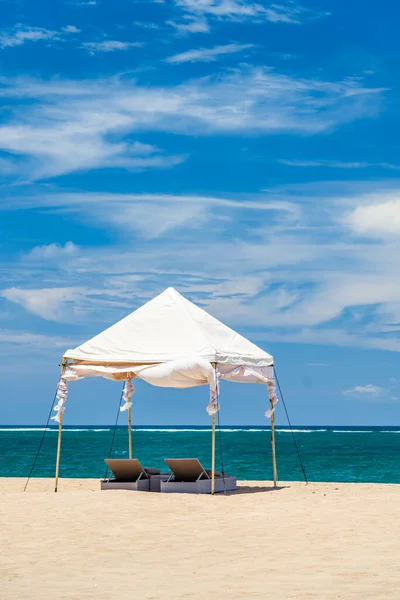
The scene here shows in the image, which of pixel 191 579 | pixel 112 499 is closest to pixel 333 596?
pixel 191 579

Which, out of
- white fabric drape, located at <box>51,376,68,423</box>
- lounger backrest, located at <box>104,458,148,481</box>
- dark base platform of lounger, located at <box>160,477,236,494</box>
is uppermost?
white fabric drape, located at <box>51,376,68,423</box>

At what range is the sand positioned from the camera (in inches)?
291

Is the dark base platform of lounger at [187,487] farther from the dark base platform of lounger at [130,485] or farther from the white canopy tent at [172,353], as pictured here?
the white canopy tent at [172,353]

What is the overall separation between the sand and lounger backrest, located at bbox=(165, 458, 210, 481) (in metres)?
0.70

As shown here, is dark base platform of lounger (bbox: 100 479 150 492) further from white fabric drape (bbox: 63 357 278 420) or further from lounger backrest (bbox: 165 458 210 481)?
white fabric drape (bbox: 63 357 278 420)

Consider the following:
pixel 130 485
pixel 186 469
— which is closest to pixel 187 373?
pixel 186 469

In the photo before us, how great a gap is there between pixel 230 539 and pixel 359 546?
152cm

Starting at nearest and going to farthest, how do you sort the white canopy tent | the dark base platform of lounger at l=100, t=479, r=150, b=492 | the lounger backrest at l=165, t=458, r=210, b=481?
the white canopy tent < the lounger backrest at l=165, t=458, r=210, b=481 < the dark base platform of lounger at l=100, t=479, r=150, b=492

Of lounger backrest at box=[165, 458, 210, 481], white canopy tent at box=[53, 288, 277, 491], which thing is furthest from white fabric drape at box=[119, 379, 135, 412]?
lounger backrest at box=[165, 458, 210, 481]

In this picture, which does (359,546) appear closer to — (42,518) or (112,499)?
(42,518)

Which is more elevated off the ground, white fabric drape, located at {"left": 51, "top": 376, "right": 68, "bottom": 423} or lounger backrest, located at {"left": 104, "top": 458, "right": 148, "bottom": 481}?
white fabric drape, located at {"left": 51, "top": 376, "right": 68, "bottom": 423}

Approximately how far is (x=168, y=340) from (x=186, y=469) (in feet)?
7.63

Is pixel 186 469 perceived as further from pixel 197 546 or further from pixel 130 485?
pixel 197 546

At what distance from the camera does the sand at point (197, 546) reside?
7.40 metres
